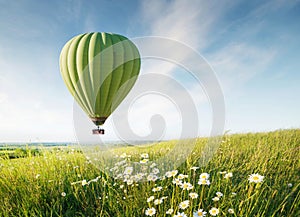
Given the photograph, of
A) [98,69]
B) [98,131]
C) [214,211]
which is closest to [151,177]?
[214,211]

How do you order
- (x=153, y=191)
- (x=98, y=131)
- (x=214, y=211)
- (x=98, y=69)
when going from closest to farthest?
(x=214, y=211) < (x=153, y=191) < (x=98, y=69) < (x=98, y=131)

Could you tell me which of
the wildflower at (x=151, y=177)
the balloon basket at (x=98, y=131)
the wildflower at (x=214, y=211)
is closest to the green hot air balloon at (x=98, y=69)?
the balloon basket at (x=98, y=131)

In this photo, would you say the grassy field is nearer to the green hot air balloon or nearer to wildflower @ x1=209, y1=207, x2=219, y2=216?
wildflower @ x1=209, y1=207, x2=219, y2=216

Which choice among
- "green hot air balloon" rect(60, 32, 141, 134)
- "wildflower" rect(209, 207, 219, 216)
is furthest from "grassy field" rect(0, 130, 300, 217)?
"green hot air balloon" rect(60, 32, 141, 134)

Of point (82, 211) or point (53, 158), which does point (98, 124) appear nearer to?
point (53, 158)

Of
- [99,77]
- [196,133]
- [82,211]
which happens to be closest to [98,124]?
[99,77]

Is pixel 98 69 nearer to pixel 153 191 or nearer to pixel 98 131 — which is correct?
pixel 98 131
